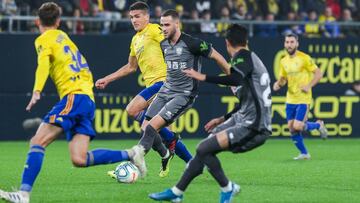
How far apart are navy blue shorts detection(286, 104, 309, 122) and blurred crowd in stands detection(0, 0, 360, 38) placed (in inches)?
183

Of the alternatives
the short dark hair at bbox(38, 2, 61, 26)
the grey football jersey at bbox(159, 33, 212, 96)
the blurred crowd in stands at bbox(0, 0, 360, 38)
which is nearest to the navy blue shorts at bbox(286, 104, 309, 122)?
the blurred crowd in stands at bbox(0, 0, 360, 38)

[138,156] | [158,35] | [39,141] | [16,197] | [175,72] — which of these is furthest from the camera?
[158,35]

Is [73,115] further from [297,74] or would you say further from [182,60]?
[297,74]

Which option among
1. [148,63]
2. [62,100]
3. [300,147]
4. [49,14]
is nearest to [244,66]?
[62,100]

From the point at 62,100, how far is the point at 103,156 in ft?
2.79

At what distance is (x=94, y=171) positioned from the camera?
48.4ft

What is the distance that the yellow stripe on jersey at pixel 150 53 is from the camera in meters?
14.0

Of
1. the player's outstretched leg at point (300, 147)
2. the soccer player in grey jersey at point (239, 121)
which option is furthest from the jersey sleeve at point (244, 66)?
the player's outstretched leg at point (300, 147)

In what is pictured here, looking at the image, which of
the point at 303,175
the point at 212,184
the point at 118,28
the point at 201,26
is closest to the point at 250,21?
the point at 201,26

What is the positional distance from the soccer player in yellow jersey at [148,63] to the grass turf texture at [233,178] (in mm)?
507

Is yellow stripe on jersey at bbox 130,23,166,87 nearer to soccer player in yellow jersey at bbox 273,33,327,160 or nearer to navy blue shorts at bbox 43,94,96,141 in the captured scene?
navy blue shorts at bbox 43,94,96,141

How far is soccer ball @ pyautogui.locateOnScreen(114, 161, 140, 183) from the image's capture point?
41.8 ft

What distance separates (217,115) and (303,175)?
872cm

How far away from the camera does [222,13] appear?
23922 mm
